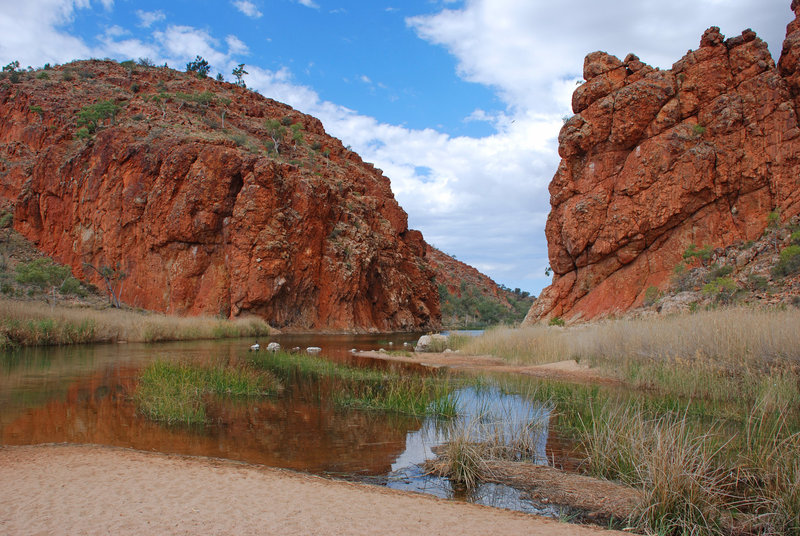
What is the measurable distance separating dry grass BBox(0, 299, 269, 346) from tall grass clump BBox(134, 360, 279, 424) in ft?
35.9

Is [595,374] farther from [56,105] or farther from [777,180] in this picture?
[56,105]

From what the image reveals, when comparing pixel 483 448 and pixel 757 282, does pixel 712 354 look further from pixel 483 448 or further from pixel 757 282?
pixel 757 282

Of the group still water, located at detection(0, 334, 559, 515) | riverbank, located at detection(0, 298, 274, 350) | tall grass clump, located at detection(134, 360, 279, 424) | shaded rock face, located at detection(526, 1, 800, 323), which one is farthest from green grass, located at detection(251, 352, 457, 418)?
shaded rock face, located at detection(526, 1, 800, 323)

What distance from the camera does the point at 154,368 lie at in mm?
11203

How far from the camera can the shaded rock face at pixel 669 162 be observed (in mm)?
27875

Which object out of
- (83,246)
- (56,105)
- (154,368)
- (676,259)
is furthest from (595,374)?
(56,105)

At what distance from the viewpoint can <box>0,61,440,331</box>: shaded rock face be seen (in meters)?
42.4

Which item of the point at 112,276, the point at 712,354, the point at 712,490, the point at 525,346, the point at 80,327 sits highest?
the point at 112,276

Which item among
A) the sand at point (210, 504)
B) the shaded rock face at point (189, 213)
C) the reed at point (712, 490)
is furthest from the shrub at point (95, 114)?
the reed at point (712, 490)

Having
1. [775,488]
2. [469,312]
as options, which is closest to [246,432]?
[775,488]

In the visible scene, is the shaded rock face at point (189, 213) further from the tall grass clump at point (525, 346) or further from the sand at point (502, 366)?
the tall grass clump at point (525, 346)

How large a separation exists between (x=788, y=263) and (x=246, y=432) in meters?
22.6

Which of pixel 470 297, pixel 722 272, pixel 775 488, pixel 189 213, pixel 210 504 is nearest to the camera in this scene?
pixel 210 504

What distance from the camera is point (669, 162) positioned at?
96.5 feet
